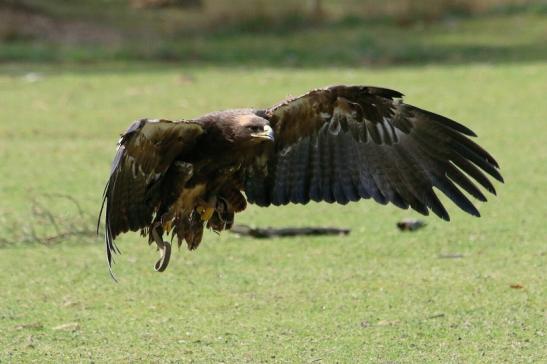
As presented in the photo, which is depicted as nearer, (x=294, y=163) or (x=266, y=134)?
(x=266, y=134)

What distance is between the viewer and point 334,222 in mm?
11141

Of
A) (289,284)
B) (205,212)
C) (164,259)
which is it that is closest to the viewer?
(164,259)

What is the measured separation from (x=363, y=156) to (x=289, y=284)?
145 cm

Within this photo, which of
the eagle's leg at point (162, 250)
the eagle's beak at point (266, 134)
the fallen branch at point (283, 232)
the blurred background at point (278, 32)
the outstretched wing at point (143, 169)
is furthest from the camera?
the blurred background at point (278, 32)

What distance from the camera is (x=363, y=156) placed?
8016 millimetres

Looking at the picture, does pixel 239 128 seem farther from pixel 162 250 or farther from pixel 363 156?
pixel 363 156

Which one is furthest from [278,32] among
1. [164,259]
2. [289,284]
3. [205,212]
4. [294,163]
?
[164,259]

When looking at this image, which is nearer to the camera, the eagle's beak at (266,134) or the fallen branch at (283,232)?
the eagle's beak at (266,134)

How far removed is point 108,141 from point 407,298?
279 inches

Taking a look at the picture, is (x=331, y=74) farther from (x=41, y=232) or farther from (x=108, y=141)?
(x=41, y=232)

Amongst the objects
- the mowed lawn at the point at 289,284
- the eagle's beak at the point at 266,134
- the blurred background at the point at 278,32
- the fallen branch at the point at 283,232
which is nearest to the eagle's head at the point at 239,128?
the eagle's beak at the point at 266,134

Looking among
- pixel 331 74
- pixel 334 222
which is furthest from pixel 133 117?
pixel 334 222

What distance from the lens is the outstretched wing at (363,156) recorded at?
7.79 meters

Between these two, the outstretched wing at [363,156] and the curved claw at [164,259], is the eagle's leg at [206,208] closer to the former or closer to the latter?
the curved claw at [164,259]
